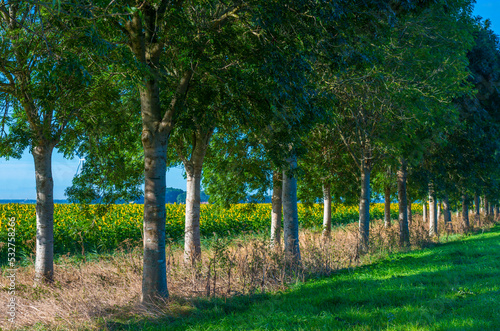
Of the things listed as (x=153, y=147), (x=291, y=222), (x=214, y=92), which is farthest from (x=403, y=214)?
(x=153, y=147)

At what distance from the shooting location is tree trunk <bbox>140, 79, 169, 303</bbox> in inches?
294

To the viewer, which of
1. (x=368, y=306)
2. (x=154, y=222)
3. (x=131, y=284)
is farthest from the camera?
(x=131, y=284)

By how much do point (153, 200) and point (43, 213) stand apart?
394 centimetres

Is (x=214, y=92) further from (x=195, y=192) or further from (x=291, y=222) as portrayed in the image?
(x=195, y=192)

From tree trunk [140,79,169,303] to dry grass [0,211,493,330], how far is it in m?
0.44

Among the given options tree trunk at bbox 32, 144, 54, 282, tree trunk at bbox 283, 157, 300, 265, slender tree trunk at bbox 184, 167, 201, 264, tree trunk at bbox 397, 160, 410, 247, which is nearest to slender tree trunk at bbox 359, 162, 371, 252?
tree trunk at bbox 397, 160, 410, 247

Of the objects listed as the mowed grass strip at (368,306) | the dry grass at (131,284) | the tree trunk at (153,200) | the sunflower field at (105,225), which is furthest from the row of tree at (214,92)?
the mowed grass strip at (368,306)

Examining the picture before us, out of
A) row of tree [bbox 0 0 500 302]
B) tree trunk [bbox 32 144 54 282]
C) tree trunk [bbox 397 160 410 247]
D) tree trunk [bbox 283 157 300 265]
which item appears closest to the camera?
row of tree [bbox 0 0 500 302]

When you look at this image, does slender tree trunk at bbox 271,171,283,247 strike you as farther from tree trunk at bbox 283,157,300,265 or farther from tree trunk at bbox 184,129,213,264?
tree trunk at bbox 283,157,300,265

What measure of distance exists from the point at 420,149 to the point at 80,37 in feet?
36.6

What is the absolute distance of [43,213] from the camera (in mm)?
9742

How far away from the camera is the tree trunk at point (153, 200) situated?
7461 mm

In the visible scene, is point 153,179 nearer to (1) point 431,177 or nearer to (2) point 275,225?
(2) point 275,225

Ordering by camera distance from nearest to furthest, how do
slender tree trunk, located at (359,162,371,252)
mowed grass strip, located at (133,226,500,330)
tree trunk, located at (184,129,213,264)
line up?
mowed grass strip, located at (133,226,500,330), tree trunk, located at (184,129,213,264), slender tree trunk, located at (359,162,371,252)
